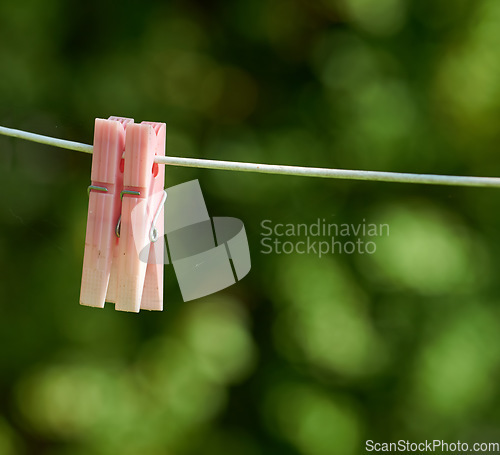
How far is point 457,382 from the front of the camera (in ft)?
5.28

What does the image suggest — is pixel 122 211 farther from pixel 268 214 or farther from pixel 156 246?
pixel 268 214

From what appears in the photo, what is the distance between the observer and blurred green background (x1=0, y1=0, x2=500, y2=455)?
5.26 feet

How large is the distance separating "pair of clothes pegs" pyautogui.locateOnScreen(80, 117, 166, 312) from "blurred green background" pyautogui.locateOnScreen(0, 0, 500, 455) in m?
0.89

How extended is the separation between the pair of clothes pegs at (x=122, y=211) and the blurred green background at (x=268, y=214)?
34.9 inches

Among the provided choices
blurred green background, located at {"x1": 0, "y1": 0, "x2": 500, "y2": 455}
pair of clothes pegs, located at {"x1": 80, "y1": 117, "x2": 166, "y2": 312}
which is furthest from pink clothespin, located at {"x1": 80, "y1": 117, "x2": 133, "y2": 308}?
blurred green background, located at {"x1": 0, "y1": 0, "x2": 500, "y2": 455}

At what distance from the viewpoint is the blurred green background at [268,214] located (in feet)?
5.26

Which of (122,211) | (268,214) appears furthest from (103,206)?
(268,214)

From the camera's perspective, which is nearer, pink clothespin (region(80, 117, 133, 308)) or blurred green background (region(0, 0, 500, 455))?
pink clothespin (region(80, 117, 133, 308))

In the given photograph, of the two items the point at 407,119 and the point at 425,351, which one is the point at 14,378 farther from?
the point at 407,119

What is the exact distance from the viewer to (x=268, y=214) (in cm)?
170

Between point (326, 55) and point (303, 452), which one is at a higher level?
point (326, 55)

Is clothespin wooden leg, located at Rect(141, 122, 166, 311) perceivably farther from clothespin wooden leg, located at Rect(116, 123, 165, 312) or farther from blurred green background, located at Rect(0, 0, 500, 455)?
blurred green background, located at Rect(0, 0, 500, 455)

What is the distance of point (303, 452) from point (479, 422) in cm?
A: 52

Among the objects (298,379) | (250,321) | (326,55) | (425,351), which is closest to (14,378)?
(250,321)
